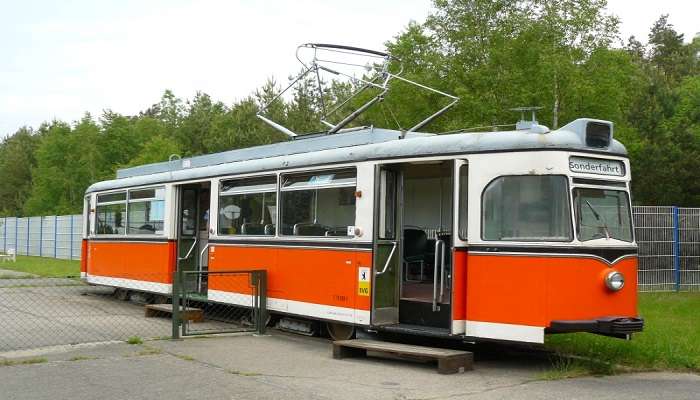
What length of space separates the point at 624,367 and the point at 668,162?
23063 millimetres

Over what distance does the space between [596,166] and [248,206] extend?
589 cm

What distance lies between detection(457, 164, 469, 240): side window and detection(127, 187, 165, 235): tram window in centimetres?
785

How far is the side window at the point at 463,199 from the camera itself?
9.57m

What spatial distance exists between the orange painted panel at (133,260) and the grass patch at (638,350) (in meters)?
7.62

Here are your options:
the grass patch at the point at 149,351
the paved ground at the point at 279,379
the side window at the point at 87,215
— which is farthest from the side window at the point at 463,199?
the side window at the point at 87,215

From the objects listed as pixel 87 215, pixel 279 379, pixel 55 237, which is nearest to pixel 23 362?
pixel 279 379

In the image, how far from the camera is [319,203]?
11531 mm

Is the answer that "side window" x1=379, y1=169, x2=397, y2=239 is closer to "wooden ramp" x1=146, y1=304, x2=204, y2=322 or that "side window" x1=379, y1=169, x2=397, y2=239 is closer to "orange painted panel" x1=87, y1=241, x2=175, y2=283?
"wooden ramp" x1=146, y1=304, x2=204, y2=322

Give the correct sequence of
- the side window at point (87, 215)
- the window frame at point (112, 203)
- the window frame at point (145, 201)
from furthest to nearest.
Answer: the side window at point (87, 215) → the window frame at point (112, 203) → the window frame at point (145, 201)

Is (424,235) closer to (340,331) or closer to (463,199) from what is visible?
(463,199)

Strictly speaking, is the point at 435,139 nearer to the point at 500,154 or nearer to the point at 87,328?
the point at 500,154

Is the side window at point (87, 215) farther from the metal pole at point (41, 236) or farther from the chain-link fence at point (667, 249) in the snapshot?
the metal pole at point (41, 236)

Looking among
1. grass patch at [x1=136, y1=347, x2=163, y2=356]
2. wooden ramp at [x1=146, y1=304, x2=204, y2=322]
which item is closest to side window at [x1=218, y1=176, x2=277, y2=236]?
wooden ramp at [x1=146, y1=304, x2=204, y2=322]

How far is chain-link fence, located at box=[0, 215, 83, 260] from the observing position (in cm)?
3653
